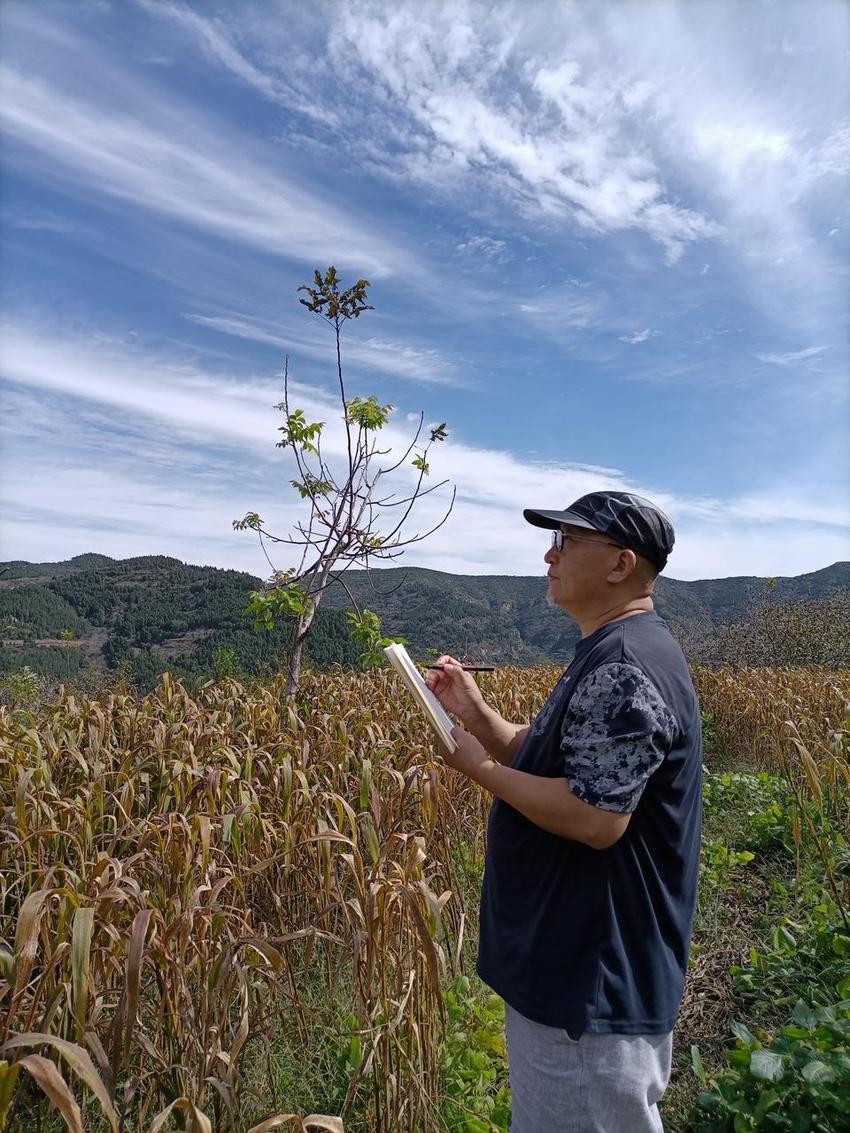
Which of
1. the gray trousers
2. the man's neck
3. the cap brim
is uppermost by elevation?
the cap brim

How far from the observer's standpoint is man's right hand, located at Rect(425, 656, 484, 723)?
1796 mm

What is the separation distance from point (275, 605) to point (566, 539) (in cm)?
392

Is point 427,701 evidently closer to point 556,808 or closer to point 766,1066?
point 556,808

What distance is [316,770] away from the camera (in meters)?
3.75

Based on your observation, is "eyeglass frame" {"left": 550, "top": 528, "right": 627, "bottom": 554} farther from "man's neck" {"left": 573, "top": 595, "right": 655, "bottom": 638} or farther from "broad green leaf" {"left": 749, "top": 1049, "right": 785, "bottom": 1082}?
"broad green leaf" {"left": 749, "top": 1049, "right": 785, "bottom": 1082}

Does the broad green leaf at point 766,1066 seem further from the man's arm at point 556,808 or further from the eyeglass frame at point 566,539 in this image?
the eyeglass frame at point 566,539

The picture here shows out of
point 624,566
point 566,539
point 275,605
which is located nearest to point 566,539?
point 566,539

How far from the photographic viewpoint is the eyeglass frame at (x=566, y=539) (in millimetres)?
1553

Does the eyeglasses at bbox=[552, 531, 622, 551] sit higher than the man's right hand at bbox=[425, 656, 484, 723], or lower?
higher

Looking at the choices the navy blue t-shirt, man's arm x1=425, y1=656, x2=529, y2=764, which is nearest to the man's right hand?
man's arm x1=425, y1=656, x2=529, y2=764

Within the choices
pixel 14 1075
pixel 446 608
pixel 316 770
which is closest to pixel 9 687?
pixel 316 770

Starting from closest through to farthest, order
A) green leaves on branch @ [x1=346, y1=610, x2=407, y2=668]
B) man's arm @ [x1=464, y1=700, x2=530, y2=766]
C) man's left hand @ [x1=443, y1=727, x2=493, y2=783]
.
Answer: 1. man's left hand @ [x1=443, y1=727, x2=493, y2=783]
2. man's arm @ [x1=464, y1=700, x2=530, y2=766]
3. green leaves on branch @ [x1=346, y1=610, x2=407, y2=668]

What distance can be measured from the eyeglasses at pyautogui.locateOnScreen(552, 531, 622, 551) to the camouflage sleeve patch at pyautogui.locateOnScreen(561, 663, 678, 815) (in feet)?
1.00

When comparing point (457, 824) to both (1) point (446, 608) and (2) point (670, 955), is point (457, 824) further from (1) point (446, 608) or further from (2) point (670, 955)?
(1) point (446, 608)
